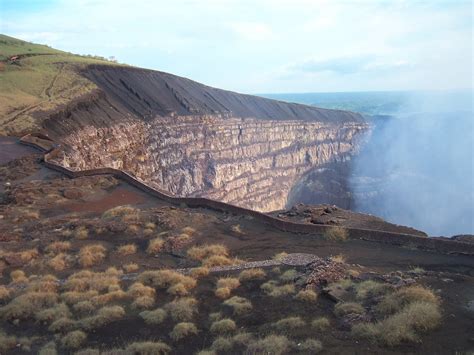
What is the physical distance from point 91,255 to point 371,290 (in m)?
10.9

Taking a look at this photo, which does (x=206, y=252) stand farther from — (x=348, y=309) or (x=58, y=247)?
(x=348, y=309)

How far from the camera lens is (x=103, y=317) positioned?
12648 millimetres

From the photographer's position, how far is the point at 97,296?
46.4 ft

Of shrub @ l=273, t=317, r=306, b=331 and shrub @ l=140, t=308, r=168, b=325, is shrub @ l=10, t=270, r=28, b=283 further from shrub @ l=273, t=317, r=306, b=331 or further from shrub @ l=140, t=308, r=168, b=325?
shrub @ l=273, t=317, r=306, b=331

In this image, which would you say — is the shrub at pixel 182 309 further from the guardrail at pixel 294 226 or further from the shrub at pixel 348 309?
the guardrail at pixel 294 226

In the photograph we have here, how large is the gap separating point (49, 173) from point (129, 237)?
13.4m

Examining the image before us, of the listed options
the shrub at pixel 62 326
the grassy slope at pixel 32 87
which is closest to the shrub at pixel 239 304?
the shrub at pixel 62 326

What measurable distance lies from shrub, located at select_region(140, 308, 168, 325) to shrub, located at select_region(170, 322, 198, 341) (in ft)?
2.77

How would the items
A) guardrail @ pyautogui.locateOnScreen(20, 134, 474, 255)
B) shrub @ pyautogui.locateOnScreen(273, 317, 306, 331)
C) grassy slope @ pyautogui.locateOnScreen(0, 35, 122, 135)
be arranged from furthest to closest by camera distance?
grassy slope @ pyautogui.locateOnScreen(0, 35, 122, 135) < guardrail @ pyautogui.locateOnScreen(20, 134, 474, 255) < shrub @ pyautogui.locateOnScreen(273, 317, 306, 331)

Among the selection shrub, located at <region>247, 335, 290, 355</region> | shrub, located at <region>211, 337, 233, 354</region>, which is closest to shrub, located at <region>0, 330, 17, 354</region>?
shrub, located at <region>211, 337, 233, 354</region>

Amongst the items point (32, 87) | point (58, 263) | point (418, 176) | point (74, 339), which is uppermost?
point (32, 87)

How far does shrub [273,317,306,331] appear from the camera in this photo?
11312mm

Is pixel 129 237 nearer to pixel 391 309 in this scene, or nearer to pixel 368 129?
pixel 391 309

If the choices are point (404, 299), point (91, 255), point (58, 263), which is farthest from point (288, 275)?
point (58, 263)
